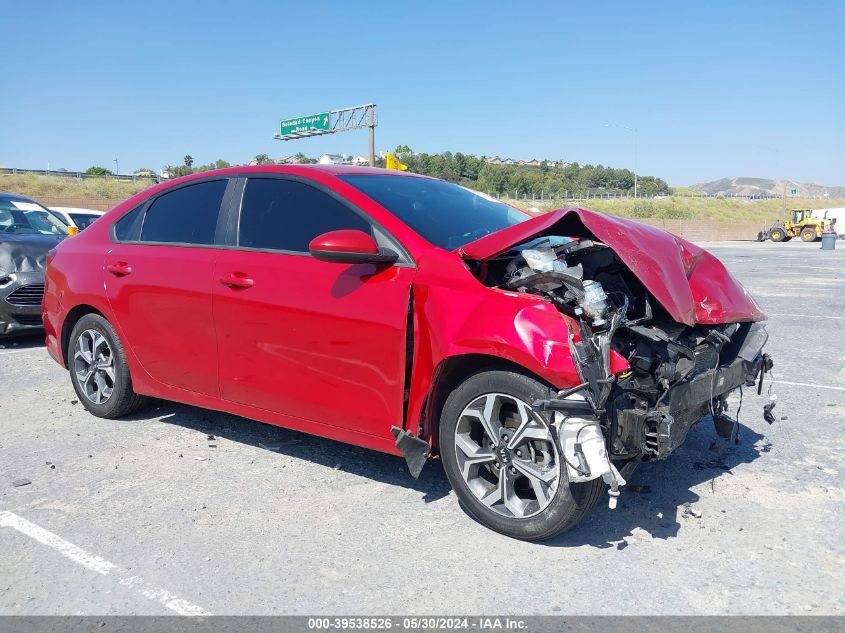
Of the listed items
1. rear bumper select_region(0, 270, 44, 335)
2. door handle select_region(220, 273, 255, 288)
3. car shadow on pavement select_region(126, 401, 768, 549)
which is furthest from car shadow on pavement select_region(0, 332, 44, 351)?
door handle select_region(220, 273, 255, 288)

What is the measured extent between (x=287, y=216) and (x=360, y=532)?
185 centimetres

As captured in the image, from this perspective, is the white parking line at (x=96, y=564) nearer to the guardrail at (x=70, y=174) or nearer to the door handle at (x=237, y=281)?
the door handle at (x=237, y=281)

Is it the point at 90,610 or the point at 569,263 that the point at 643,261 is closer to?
the point at 569,263

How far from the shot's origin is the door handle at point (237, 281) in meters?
4.18

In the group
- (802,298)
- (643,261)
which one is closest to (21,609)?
(643,261)

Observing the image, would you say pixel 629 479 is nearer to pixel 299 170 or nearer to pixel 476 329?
pixel 476 329

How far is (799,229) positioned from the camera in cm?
4588

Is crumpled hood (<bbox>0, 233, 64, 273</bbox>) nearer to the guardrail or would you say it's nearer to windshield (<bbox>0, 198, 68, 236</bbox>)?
windshield (<bbox>0, 198, 68, 236</bbox>)

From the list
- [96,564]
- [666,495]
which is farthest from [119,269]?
[666,495]

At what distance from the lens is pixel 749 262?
22.7 metres

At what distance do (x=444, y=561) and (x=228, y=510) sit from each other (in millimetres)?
1224

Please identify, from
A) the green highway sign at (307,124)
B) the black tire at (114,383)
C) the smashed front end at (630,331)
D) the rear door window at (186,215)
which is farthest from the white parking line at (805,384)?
the green highway sign at (307,124)

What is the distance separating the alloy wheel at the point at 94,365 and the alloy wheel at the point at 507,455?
116 inches

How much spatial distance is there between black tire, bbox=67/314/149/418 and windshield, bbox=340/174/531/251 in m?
2.17
